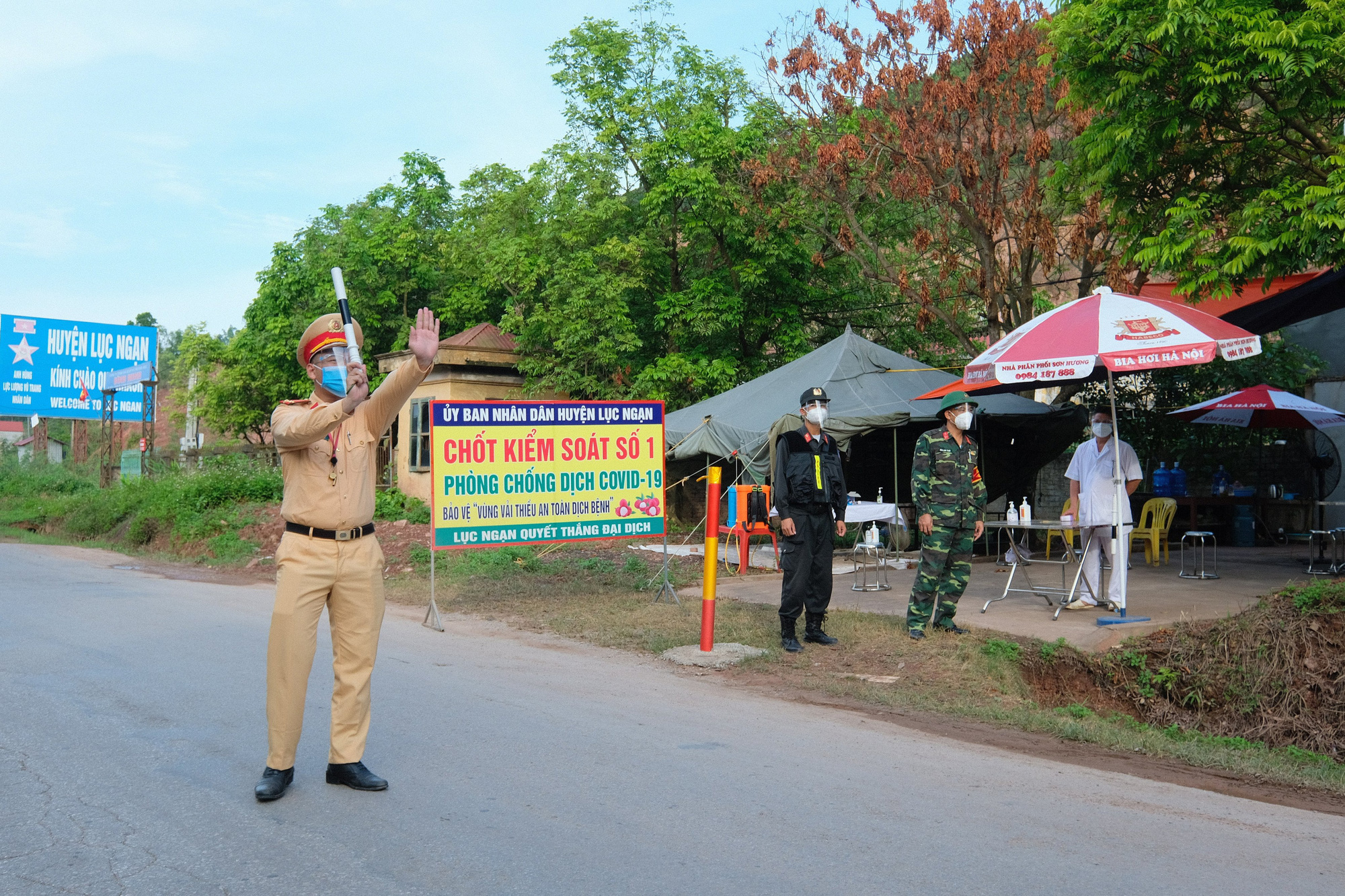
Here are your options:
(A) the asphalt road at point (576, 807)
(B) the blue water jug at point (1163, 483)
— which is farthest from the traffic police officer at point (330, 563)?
(B) the blue water jug at point (1163, 483)

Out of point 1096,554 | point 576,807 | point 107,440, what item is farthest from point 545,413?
Result: point 107,440

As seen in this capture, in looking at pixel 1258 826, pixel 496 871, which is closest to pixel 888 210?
pixel 1258 826

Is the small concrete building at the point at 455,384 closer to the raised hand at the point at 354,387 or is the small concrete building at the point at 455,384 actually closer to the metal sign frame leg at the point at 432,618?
the metal sign frame leg at the point at 432,618

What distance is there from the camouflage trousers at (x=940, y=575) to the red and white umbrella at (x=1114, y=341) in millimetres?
1781

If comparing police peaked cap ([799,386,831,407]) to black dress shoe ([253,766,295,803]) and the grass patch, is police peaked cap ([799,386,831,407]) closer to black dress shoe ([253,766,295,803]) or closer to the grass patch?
black dress shoe ([253,766,295,803])

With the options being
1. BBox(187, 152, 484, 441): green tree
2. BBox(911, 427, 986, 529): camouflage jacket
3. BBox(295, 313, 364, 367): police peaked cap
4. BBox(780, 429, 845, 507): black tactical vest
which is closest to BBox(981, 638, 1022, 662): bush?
BBox(911, 427, 986, 529): camouflage jacket

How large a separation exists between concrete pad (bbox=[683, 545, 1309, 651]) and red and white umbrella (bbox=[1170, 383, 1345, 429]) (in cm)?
199

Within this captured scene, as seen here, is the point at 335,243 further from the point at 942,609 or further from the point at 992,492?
the point at 942,609

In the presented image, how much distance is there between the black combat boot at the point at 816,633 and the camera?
8922 mm

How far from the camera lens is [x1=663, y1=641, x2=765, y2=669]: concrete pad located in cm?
837

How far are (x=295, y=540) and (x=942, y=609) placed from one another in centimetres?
607

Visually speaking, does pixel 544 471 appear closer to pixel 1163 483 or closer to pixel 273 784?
pixel 273 784

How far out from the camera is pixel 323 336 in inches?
184

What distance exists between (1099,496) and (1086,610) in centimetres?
114
